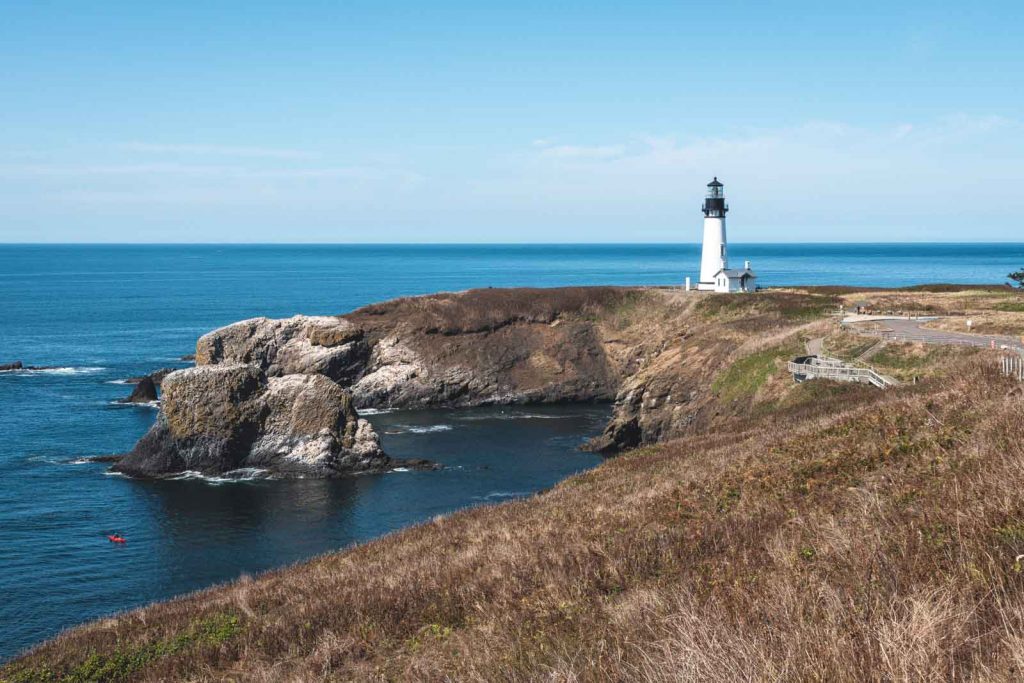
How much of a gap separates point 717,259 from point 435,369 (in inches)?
1313

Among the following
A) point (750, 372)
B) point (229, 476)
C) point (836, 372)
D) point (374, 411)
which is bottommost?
point (374, 411)

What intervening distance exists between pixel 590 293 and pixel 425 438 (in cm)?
3149

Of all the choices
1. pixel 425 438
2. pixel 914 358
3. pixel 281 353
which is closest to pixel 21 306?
pixel 281 353

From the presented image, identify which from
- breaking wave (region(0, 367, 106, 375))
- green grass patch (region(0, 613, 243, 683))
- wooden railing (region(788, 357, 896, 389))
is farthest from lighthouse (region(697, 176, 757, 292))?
green grass patch (region(0, 613, 243, 683))

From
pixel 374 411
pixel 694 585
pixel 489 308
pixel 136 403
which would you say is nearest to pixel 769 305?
pixel 489 308

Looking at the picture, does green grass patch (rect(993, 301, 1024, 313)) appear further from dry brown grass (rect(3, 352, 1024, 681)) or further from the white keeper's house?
dry brown grass (rect(3, 352, 1024, 681))

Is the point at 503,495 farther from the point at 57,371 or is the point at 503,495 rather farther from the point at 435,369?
the point at 57,371

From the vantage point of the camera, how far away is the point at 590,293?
85.9 m

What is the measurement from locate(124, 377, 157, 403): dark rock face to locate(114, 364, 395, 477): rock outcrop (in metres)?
19.1

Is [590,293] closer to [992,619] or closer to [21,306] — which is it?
[992,619]

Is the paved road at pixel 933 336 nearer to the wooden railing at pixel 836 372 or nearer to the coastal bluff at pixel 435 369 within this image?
the wooden railing at pixel 836 372

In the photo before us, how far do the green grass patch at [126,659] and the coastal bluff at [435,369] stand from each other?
3491 cm

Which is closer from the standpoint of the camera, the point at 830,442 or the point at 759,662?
the point at 759,662

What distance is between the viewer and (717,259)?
291ft
